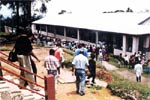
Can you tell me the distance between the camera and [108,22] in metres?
12.2

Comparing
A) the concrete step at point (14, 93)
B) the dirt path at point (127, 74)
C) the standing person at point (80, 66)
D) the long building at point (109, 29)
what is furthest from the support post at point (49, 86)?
the long building at point (109, 29)

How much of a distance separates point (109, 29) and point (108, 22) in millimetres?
648

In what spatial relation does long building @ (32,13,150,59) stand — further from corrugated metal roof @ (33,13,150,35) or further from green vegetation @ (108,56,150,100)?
green vegetation @ (108,56,150,100)

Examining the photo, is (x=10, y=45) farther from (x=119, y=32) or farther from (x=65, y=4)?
(x=119, y=32)

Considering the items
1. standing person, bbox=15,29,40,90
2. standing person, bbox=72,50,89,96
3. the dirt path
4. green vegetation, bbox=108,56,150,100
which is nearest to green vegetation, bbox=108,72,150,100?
green vegetation, bbox=108,56,150,100

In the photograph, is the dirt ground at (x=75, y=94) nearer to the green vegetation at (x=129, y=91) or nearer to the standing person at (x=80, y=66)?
the green vegetation at (x=129, y=91)

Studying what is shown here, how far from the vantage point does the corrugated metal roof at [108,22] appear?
441 inches

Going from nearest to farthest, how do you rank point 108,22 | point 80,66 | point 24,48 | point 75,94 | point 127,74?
1. point 24,48
2. point 80,66
3. point 75,94
4. point 127,74
5. point 108,22

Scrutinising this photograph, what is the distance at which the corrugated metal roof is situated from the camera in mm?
11192

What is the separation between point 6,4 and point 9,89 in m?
3.75

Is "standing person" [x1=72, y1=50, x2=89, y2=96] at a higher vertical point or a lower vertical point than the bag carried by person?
lower

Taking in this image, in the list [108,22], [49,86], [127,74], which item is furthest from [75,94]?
[108,22]

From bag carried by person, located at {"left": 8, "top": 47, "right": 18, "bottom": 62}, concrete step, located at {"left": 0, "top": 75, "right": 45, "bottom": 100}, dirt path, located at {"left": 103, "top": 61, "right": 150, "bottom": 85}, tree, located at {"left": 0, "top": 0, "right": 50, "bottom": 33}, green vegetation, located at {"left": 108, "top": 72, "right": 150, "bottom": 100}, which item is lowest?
dirt path, located at {"left": 103, "top": 61, "right": 150, "bottom": 85}

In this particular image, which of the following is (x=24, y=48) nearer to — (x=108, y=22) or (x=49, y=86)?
(x=49, y=86)
